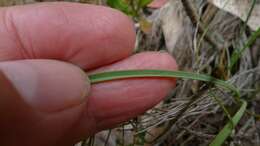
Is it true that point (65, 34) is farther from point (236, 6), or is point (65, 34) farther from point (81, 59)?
point (236, 6)

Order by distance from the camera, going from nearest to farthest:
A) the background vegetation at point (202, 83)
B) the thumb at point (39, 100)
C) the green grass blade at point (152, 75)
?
the thumb at point (39, 100), the green grass blade at point (152, 75), the background vegetation at point (202, 83)

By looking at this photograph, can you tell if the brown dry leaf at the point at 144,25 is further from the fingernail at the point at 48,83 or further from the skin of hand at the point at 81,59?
the fingernail at the point at 48,83

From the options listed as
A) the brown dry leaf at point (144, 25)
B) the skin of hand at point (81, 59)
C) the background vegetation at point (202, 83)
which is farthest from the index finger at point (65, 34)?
the brown dry leaf at point (144, 25)

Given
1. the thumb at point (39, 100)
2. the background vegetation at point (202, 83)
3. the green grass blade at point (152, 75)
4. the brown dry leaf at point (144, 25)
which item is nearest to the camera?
the thumb at point (39, 100)

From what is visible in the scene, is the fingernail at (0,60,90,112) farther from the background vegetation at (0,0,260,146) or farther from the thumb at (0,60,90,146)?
the background vegetation at (0,0,260,146)

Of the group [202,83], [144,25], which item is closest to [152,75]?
[202,83]

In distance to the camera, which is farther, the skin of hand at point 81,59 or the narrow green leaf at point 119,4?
the narrow green leaf at point 119,4

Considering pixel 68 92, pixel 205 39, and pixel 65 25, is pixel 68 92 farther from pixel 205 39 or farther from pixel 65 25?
pixel 205 39

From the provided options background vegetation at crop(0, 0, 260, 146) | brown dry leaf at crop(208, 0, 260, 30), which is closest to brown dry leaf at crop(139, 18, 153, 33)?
background vegetation at crop(0, 0, 260, 146)
